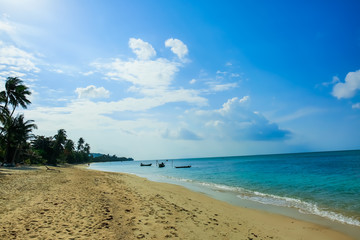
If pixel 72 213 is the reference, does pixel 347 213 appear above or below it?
below

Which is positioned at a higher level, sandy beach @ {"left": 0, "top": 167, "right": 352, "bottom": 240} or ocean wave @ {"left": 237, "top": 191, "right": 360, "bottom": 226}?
sandy beach @ {"left": 0, "top": 167, "right": 352, "bottom": 240}

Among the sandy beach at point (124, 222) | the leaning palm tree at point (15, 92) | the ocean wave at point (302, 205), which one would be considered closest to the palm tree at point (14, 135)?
the leaning palm tree at point (15, 92)

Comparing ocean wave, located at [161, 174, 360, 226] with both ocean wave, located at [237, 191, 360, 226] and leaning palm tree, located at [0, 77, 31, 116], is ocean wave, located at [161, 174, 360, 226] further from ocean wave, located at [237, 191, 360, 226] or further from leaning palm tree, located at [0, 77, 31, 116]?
leaning palm tree, located at [0, 77, 31, 116]

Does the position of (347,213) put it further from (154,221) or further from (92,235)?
(92,235)

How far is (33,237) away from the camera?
560 cm

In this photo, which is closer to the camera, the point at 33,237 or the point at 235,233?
the point at 33,237

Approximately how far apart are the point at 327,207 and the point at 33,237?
16.1 meters

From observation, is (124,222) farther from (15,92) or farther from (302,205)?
(15,92)

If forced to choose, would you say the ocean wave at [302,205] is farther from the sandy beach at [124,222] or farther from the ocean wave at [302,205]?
the sandy beach at [124,222]

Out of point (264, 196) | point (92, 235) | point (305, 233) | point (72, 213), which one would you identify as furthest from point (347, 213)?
point (72, 213)

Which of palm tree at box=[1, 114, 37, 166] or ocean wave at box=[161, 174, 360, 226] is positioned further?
palm tree at box=[1, 114, 37, 166]

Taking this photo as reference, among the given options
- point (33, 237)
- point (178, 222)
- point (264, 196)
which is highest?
point (33, 237)

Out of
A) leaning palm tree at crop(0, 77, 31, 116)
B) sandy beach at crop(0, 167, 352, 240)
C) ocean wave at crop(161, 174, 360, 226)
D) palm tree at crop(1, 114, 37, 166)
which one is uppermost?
leaning palm tree at crop(0, 77, 31, 116)

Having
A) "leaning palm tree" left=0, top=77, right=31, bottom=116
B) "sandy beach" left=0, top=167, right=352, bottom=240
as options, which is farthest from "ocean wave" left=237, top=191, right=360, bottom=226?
"leaning palm tree" left=0, top=77, right=31, bottom=116
